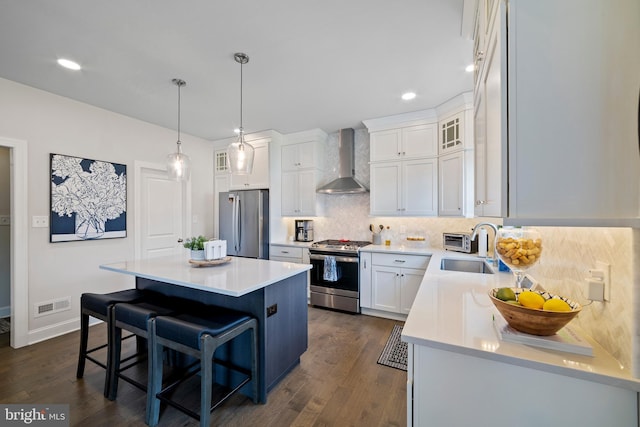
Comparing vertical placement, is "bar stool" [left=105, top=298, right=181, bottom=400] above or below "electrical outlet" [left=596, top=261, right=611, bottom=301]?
below

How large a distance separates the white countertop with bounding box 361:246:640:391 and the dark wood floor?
0.92 meters

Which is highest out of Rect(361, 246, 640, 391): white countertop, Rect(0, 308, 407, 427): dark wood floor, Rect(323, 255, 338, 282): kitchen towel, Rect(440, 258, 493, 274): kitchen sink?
Rect(361, 246, 640, 391): white countertop

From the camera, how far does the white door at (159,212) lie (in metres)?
3.65

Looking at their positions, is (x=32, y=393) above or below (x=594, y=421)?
below

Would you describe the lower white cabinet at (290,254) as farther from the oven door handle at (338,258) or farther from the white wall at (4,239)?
the white wall at (4,239)

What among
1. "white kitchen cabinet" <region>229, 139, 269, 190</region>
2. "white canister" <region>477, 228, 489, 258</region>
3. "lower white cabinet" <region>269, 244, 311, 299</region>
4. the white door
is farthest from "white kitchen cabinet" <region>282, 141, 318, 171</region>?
"white canister" <region>477, 228, 489, 258</region>

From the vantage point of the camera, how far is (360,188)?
12.1 ft

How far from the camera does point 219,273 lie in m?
1.98

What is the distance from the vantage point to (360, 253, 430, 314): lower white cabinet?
305cm

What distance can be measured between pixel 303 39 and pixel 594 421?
8.15 ft

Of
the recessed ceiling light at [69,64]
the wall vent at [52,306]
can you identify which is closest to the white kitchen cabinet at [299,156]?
the recessed ceiling light at [69,64]

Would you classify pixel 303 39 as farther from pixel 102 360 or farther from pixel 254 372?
pixel 102 360

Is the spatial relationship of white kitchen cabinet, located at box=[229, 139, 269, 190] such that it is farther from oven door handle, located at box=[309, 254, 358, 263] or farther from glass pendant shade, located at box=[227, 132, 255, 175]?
glass pendant shade, located at box=[227, 132, 255, 175]

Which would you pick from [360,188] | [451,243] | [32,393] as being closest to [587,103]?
[451,243]
